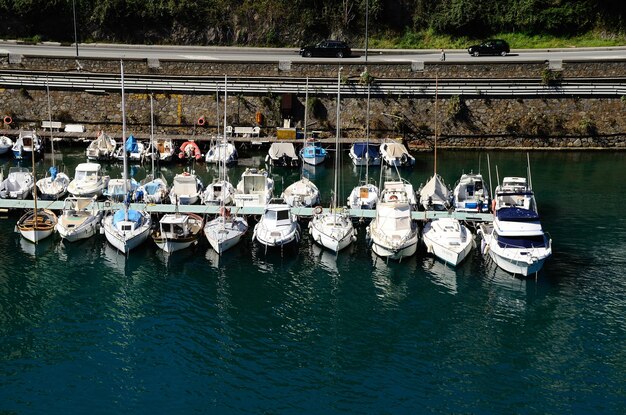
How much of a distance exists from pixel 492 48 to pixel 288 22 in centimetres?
1901

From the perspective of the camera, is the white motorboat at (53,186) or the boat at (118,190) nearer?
the boat at (118,190)

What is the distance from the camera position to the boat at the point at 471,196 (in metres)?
49.6

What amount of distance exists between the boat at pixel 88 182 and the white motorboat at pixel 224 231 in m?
9.58

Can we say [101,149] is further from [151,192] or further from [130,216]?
[130,216]

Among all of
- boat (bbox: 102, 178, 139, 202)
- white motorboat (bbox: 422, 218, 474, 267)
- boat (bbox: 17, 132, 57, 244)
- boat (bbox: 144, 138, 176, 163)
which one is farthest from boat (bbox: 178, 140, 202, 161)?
white motorboat (bbox: 422, 218, 474, 267)

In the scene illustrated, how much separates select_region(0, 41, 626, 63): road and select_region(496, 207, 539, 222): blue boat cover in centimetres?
2381

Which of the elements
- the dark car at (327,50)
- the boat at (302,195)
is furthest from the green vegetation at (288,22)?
the boat at (302,195)

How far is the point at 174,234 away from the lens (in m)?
45.2

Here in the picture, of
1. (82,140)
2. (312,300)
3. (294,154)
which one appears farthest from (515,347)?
(82,140)

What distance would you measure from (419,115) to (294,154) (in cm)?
1064

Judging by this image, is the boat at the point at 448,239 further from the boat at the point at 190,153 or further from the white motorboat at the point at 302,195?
the boat at the point at 190,153

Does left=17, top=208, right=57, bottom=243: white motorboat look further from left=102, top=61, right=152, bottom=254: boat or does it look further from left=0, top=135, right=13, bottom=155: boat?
left=0, top=135, right=13, bottom=155: boat

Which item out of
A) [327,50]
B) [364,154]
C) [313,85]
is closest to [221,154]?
[313,85]

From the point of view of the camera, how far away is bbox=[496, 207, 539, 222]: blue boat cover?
43656 millimetres
